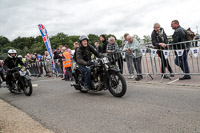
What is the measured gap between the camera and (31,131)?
145 inches

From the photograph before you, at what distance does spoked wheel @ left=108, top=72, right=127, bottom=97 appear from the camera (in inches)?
215

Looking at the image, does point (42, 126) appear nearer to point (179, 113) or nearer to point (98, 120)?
point (98, 120)

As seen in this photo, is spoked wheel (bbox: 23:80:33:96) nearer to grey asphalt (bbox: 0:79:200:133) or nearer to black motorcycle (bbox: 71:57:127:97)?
grey asphalt (bbox: 0:79:200:133)

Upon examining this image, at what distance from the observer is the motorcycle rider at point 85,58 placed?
20.3 feet

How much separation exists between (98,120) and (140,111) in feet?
3.12

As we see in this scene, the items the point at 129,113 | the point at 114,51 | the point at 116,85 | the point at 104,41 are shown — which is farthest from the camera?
the point at 104,41

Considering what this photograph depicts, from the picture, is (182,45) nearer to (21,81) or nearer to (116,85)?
(116,85)

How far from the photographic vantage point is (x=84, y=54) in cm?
648

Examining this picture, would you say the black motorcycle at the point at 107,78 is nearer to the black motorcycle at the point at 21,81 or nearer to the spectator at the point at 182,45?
the black motorcycle at the point at 21,81

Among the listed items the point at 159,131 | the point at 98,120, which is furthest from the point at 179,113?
the point at 98,120

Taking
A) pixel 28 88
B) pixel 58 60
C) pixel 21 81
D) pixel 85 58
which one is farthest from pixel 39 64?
pixel 85 58

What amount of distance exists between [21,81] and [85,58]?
3.07 m

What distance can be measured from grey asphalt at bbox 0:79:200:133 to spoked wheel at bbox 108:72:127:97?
0.19 meters

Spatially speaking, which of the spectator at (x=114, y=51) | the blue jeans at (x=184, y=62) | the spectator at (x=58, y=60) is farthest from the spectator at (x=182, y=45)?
the spectator at (x=58, y=60)
